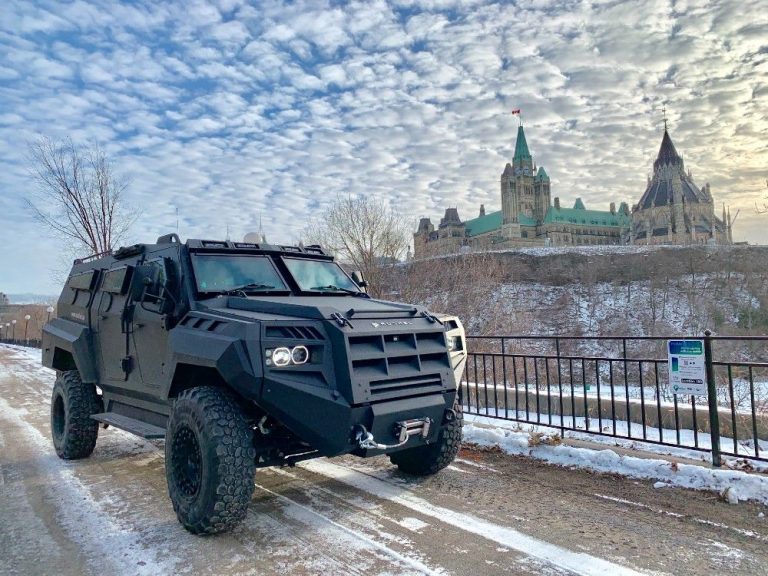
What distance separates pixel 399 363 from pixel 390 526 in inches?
45.6

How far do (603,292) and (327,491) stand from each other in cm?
4614

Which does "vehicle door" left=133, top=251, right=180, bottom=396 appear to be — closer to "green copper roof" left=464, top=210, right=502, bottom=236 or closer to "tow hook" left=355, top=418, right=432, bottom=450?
"tow hook" left=355, top=418, right=432, bottom=450

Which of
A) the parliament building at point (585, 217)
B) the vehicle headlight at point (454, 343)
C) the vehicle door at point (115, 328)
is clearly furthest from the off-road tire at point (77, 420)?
the parliament building at point (585, 217)

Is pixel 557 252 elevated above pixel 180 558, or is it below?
above

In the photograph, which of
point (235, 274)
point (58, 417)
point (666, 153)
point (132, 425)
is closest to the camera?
point (235, 274)

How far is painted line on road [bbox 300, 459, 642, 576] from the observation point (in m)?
3.20

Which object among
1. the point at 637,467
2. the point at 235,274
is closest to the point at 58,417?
the point at 235,274

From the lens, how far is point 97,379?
618 centimetres

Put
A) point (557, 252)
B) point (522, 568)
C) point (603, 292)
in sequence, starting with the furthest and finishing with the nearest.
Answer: point (557, 252) < point (603, 292) < point (522, 568)

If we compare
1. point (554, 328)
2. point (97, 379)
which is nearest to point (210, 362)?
point (97, 379)

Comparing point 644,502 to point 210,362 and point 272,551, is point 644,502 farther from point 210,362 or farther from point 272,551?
point 210,362

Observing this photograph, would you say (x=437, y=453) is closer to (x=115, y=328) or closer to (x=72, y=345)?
(x=115, y=328)

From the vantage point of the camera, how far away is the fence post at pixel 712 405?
16.6 feet

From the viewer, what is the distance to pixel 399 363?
163 inches
